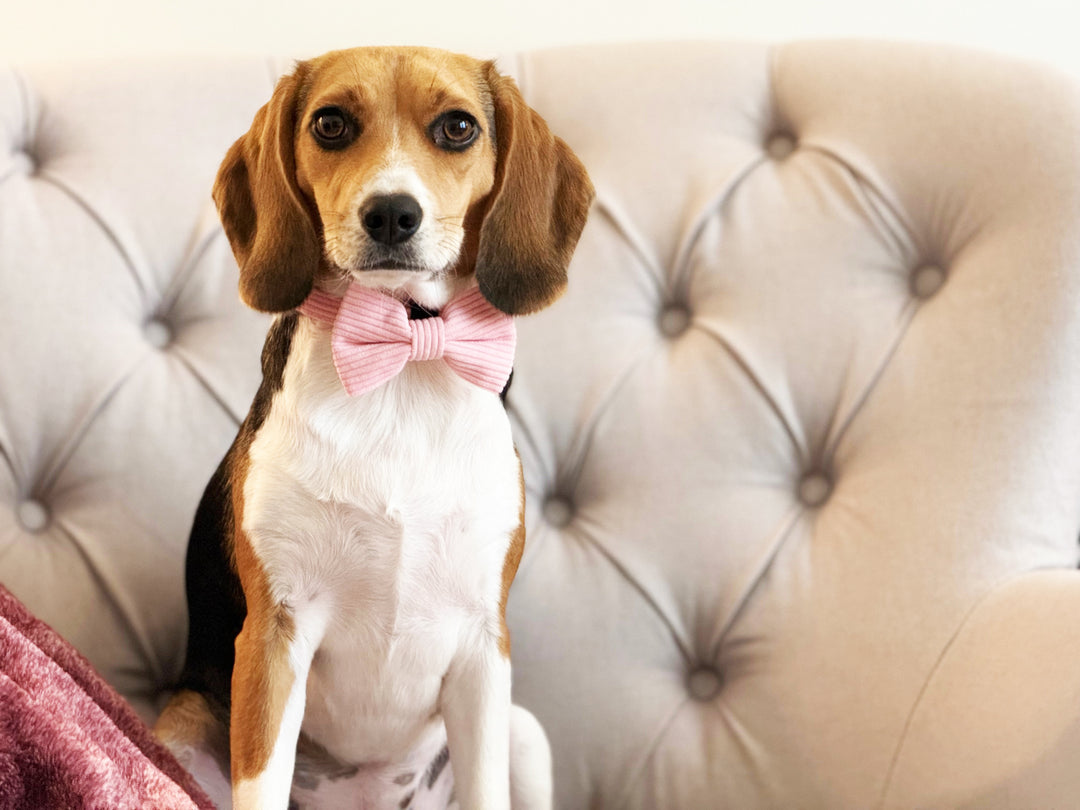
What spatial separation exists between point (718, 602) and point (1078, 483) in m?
0.45

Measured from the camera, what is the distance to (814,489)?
53.5 inches

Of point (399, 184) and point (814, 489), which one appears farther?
point (814, 489)

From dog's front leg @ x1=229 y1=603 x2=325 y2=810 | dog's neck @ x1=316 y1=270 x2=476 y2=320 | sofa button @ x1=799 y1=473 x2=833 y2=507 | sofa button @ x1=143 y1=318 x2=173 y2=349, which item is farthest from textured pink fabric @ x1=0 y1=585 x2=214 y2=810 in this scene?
sofa button @ x1=799 y1=473 x2=833 y2=507

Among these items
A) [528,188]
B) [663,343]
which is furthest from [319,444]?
[663,343]

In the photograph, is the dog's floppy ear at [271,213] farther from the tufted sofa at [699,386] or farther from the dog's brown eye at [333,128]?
the tufted sofa at [699,386]

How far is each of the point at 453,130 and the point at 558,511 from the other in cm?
59

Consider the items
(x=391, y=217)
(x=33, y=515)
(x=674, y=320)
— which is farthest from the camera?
(x=674, y=320)

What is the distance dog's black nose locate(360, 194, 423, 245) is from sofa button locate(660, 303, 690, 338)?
0.59 meters

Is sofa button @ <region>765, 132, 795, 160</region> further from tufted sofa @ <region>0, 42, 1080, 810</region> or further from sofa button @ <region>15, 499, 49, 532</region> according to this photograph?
sofa button @ <region>15, 499, 49, 532</region>

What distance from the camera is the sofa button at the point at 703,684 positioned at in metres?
1.36

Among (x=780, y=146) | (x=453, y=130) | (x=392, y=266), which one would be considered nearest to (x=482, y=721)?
(x=392, y=266)

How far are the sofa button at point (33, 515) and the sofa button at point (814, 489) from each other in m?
0.97

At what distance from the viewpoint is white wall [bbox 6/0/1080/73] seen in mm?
1529

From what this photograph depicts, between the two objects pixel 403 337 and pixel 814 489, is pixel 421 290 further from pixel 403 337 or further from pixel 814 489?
pixel 814 489
